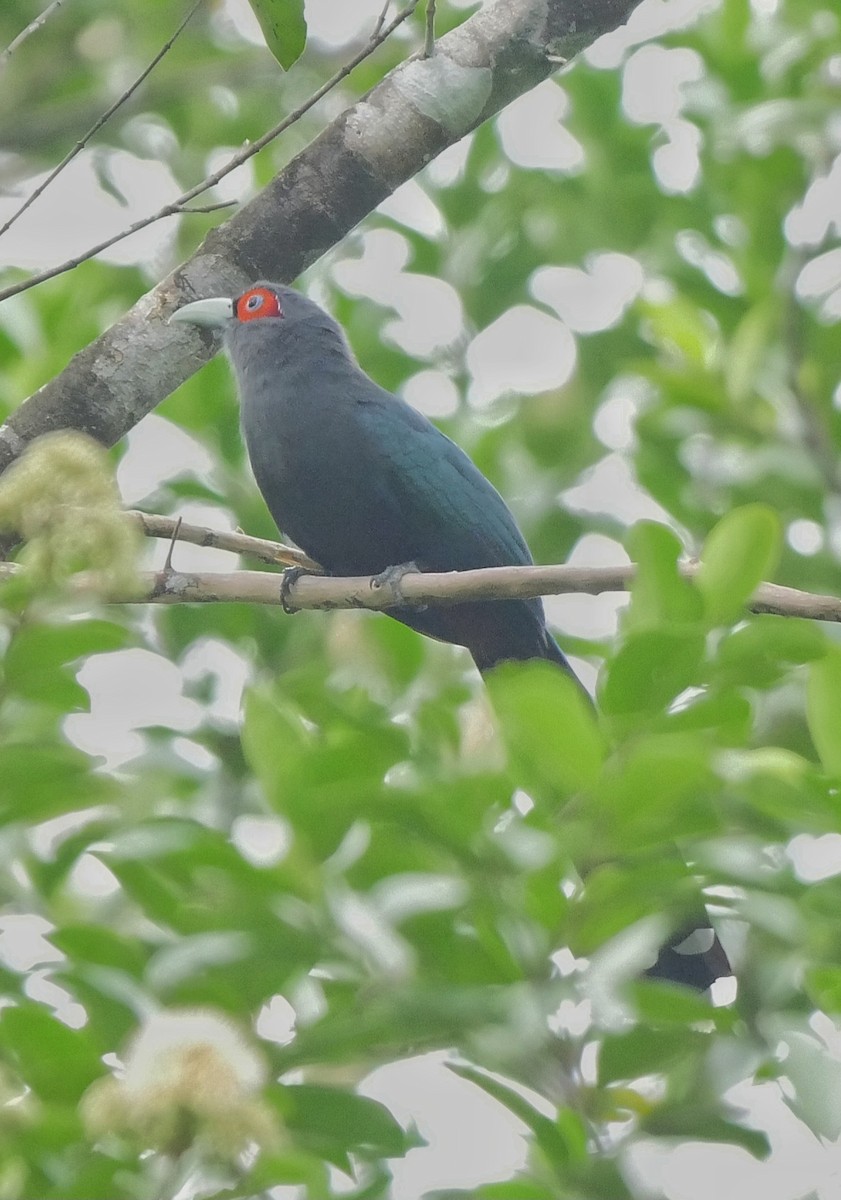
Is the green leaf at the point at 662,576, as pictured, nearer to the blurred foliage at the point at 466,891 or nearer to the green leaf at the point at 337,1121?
the blurred foliage at the point at 466,891

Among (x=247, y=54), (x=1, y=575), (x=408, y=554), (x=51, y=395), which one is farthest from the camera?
(x=247, y=54)

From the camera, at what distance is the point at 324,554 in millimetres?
4824

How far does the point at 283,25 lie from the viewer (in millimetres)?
3303

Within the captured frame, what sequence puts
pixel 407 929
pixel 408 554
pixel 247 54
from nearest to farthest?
pixel 407 929, pixel 408 554, pixel 247 54

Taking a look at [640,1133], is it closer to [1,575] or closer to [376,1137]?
[376,1137]

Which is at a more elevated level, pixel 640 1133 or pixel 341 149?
pixel 341 149

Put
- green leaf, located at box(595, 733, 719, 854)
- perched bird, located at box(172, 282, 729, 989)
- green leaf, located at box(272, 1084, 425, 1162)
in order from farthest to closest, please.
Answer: perched bird, located at box(172, 282, 729, 989), green leaf, located at box(595, 733, 719, 854), green leaf, located at box(272, 1084, 425, 1162)

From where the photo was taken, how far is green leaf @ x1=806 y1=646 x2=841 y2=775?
106 inches

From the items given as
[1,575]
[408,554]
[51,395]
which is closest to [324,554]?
[408,554]

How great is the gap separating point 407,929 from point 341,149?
1772 millimetres

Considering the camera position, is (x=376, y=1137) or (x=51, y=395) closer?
(x=376, y=1137)

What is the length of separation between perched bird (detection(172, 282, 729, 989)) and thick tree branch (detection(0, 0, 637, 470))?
1.20 metres

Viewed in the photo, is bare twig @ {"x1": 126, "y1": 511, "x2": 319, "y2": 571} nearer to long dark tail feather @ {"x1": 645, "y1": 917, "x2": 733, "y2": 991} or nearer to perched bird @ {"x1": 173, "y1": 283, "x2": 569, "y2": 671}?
perched bird @ {"x1": 173, "y1": 283, "x2": 569, "y2": 671}

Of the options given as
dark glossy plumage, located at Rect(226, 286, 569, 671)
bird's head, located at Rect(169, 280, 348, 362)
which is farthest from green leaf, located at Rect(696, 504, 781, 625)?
bird's head, located at Rect(169, 280, 348, 362)
